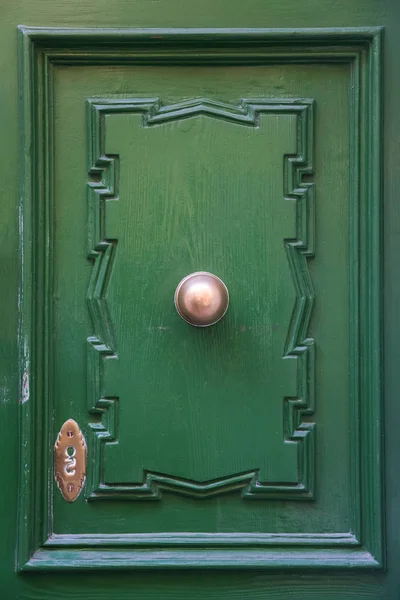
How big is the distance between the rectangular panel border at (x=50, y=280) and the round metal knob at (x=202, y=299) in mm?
253

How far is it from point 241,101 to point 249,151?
10 centimetres

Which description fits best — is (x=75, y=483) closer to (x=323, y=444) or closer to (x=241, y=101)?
(x=323, y=444)

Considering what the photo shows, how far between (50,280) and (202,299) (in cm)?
30

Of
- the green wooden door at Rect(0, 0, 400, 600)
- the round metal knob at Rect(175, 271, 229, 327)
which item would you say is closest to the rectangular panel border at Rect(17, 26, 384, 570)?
the green wooden door at Rect(0, 0, 400, 600)

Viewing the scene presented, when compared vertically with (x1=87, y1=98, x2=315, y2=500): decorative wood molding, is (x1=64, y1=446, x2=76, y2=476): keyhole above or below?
below

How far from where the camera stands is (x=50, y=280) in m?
1.53

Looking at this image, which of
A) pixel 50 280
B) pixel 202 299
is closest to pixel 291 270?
pixel 202 299

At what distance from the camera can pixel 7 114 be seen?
1523mm

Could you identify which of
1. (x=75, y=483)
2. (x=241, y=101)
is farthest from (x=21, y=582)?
(x=241, y=101)

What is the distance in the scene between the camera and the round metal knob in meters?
1.45

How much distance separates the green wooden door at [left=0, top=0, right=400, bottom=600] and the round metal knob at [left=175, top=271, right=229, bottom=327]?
4cm

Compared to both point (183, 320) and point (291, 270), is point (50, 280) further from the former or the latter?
point (291, 270)

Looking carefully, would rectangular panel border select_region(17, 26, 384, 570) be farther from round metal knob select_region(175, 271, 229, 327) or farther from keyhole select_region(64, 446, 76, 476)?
round metal knob select_region(175, 271, 229, 327)

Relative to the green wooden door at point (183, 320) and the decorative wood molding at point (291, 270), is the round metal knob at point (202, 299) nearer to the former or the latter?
the green wooden door at point (183, 320)
